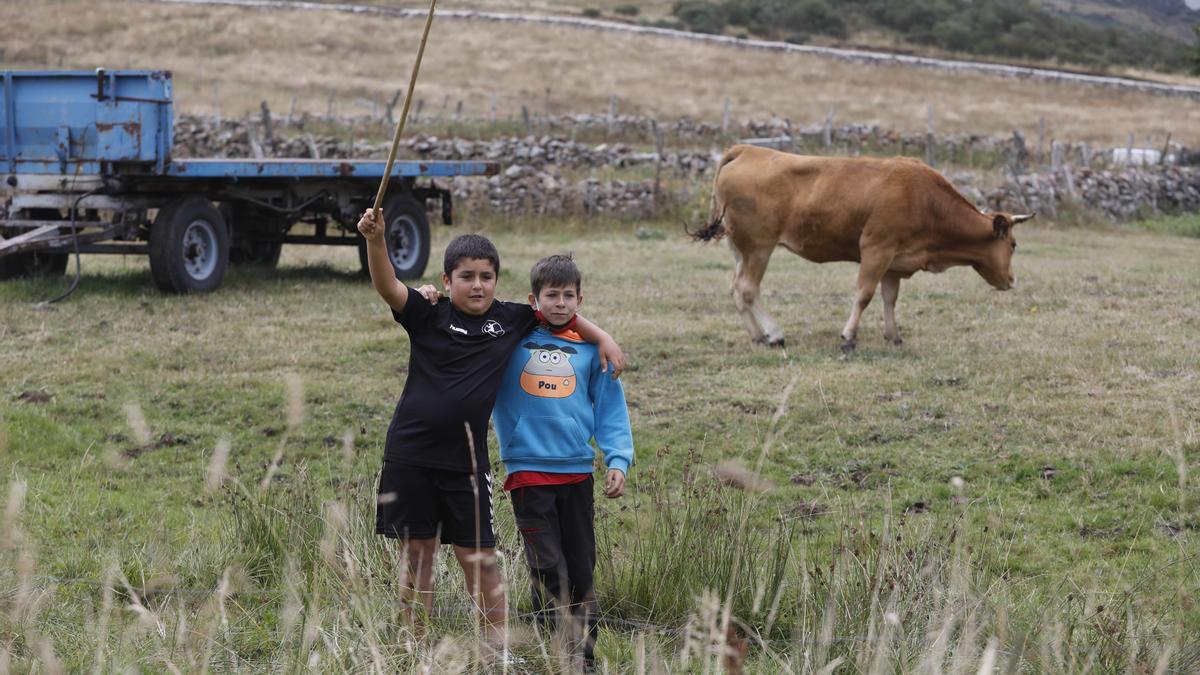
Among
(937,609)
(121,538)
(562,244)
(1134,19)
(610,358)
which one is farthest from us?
(1134,19)

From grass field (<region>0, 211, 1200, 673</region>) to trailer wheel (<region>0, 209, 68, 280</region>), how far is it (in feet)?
1.14

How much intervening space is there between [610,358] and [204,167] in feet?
28.2

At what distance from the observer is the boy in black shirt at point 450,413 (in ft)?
13.4

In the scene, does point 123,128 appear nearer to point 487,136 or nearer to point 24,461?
point 24,461

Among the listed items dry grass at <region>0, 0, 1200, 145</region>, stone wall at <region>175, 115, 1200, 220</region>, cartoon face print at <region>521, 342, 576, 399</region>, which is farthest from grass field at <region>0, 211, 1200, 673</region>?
dry grass at <region>0, 0, 1200, 145</region>

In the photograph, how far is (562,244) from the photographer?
722 inches

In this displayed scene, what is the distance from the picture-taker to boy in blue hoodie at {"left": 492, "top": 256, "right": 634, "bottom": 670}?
13.4 feet

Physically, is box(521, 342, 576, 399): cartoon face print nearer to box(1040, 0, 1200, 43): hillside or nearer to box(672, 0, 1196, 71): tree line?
box(672, 0, 1196, 71): tree line

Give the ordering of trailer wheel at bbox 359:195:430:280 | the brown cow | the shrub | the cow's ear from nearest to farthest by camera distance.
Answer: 1. the brown cow
2. the cow's ear
3. trailer wheel at bbox 359:195:430:280
4. the shrub

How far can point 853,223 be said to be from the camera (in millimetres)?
10102

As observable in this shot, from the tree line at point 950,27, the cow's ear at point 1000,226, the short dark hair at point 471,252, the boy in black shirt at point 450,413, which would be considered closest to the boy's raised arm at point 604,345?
the boy in black shirt at point 450,413

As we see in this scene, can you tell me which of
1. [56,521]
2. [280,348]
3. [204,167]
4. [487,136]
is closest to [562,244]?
[204,167]

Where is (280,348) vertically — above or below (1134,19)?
below

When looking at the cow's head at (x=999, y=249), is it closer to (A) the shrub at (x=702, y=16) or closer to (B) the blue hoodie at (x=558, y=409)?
(B) the blue hoodie at (x=558, y=409)
